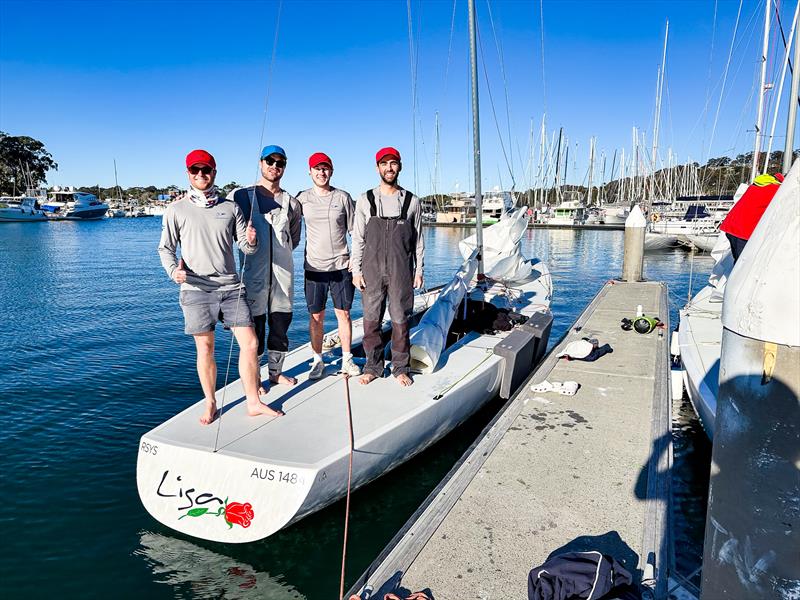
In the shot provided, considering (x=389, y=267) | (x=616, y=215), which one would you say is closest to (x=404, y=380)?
(x=389, y=267)

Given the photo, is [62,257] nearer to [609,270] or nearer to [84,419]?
[84,419]

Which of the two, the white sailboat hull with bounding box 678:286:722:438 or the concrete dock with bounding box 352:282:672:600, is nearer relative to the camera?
the concrete dock with bounding box 352:282:672:600

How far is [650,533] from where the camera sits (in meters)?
3.02

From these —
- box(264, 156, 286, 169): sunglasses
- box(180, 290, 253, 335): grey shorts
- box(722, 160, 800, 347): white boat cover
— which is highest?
box(264, 156, 286, 169): sunglasses

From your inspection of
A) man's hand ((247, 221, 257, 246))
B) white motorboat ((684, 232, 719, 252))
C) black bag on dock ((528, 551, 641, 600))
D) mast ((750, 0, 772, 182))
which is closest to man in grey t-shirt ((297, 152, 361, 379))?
man's hand ((247, 221, 257, 246))

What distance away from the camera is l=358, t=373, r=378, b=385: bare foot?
4.88 metres

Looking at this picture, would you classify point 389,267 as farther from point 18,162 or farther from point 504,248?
point 18,162

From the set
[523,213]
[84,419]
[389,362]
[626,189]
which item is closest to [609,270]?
[523,213]

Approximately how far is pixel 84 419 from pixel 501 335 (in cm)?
532

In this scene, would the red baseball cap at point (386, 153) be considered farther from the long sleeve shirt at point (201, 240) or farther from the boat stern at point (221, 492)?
the boat stern at point (221, 492)

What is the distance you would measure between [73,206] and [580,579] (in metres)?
89.5

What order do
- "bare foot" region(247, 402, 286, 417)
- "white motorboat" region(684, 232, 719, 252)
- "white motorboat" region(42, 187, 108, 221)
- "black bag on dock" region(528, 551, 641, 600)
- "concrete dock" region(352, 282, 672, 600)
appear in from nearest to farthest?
"black bag on dock" region(528, 551, 641, 600) → "concrete dock" region(352, 282, 672, 600) → "bare foot" region(247, 402, 286, 417) → "white motorboat" region(684, 232, 719, 252) → "white motorboat" region(42, 187, 108, 221)

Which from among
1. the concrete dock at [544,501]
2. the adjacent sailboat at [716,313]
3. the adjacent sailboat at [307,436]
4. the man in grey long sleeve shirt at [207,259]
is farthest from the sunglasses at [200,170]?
the adjacent sailboat at [716,313]

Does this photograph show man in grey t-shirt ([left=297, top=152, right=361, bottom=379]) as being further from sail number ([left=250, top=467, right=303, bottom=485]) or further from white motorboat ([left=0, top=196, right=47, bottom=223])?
white motorboat ([left=0, top=196, right=47, bottom=223])
